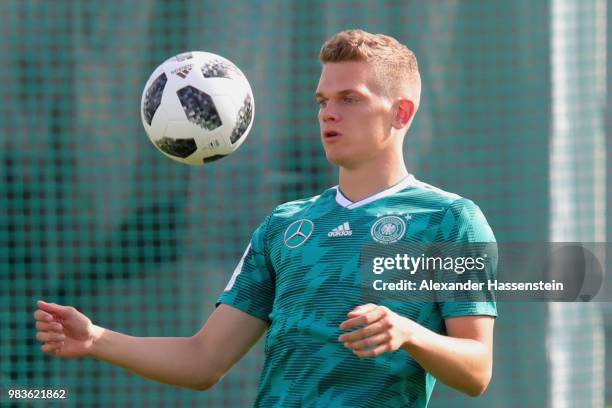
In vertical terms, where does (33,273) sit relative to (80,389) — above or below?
above

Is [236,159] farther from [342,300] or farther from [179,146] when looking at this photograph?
[342,300]

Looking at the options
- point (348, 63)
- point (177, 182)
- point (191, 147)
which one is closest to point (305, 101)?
point (177, 182)

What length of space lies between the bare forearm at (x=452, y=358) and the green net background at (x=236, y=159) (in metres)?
2.86

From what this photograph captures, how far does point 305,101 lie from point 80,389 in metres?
1.86

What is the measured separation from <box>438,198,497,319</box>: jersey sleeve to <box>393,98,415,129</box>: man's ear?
11.7 inches

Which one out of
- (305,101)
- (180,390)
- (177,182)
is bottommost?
(180,390)

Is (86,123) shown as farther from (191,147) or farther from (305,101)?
(191,147)

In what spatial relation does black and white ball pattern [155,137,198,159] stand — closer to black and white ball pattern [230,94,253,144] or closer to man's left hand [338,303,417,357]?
black and white ball pattern [230,94,253,144]

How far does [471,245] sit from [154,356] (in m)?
0.92

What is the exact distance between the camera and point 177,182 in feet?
18.7

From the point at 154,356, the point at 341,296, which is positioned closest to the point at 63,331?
the point at 154,356

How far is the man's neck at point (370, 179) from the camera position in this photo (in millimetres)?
3006

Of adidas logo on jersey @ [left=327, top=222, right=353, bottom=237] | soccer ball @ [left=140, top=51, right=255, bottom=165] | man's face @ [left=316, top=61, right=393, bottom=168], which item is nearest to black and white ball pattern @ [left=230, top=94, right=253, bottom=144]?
soccer ball @ [left=140, top=51, right=255, bottom=165]

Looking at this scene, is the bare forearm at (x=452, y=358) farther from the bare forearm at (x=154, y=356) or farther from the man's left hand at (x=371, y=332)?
the bare forearm at (x=154, y=356)
